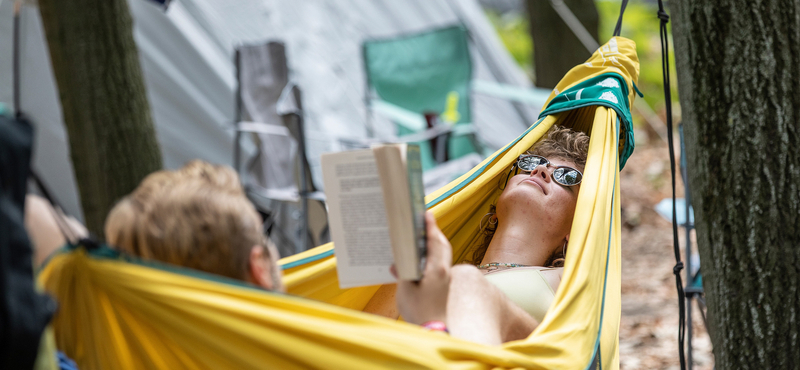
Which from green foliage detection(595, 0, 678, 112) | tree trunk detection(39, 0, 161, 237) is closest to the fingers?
tree trunk detection(39, 0, 161, 237)

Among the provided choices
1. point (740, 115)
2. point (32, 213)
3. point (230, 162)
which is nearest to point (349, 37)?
point (230, 162)

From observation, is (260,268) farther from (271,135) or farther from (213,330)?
(271,135)

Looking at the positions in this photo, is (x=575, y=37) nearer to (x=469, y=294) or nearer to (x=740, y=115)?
(x=740, y=115)

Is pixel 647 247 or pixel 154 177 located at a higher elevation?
pixel 154 177

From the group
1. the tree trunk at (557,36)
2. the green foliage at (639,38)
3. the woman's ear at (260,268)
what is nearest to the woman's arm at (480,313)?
the woman's ear at (260,268)

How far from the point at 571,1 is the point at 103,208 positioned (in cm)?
397

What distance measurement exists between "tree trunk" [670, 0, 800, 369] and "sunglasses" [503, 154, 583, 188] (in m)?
0.39

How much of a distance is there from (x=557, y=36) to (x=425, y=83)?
3.83 ft

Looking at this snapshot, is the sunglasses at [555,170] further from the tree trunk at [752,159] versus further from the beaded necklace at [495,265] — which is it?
the tree trunk at [752,159]

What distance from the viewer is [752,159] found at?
56.9 inches

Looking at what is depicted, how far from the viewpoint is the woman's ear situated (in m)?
1.04

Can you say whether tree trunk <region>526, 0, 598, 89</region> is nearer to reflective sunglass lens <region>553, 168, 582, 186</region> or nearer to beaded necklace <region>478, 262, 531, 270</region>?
reflective sunglass lens <region>553, 168, 582, 186</region>

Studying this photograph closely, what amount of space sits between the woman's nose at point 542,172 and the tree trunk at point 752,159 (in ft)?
1.42

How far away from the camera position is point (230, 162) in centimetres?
443
